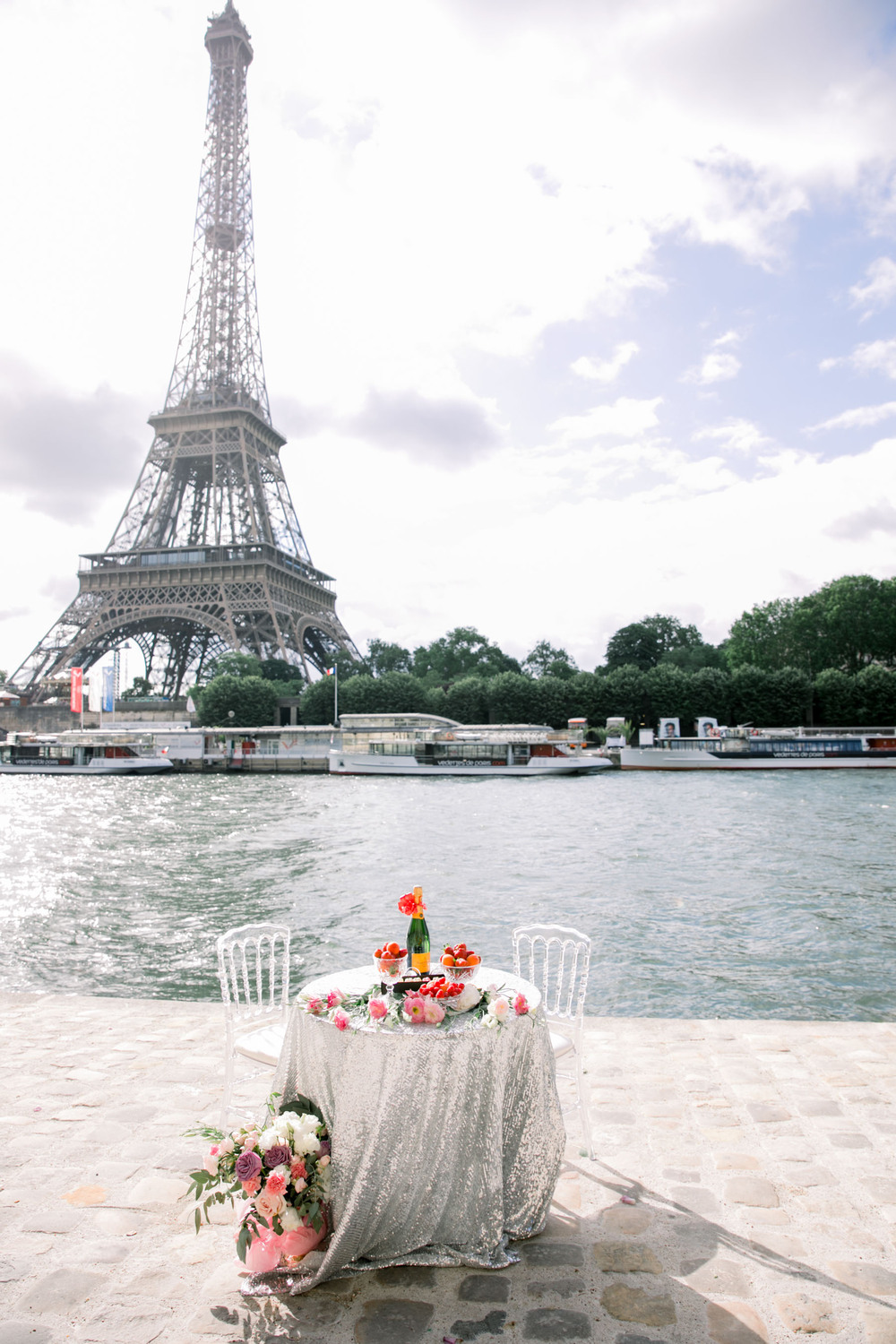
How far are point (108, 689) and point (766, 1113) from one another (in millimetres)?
66455

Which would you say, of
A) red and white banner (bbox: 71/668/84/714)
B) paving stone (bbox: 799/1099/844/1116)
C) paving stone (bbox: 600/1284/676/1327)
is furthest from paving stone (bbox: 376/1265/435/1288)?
red and white banner (bbox: 71/668/84/714)

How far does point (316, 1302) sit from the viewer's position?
311 centimetres

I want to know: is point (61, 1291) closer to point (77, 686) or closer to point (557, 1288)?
point (557, 1288)

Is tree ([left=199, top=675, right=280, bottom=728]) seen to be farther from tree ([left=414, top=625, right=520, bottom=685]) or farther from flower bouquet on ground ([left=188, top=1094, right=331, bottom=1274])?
flower bouquet on ground ([left=188, top=1094, right=331, bottom=1274])

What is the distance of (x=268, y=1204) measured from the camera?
3.12 m

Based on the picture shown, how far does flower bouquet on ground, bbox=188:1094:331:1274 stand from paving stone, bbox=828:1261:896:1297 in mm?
1949

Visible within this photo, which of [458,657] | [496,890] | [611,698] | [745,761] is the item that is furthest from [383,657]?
[496,890]

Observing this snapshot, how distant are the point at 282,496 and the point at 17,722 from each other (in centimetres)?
2872

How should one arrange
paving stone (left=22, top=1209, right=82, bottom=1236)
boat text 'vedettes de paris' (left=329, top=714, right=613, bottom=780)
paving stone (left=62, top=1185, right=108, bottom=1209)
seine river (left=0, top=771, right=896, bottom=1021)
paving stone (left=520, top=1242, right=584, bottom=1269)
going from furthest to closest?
boat text 'vedettes de paris' (left=329, top=714, right=613, bottom=780)
seine river (left=0, top=771, right=896, bottom=1021)
paving stone (left=62, top=1185, right=108, bottom=1209)
paving stone (left=22, top=1209, right=82, bottom=1236)
paving stone (left=520, top=1242, right=584, bottom=1269)

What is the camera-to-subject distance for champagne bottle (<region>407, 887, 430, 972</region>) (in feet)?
13.2

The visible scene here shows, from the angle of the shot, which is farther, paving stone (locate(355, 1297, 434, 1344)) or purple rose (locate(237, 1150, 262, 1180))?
purple rose (locate(237, 1150, 262, 1180))

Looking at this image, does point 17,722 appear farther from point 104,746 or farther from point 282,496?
point 282,496

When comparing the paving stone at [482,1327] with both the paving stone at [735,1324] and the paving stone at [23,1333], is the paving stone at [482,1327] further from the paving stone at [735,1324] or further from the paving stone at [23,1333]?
the paving stone at [23,1333]

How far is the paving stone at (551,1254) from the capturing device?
330 centimetres
